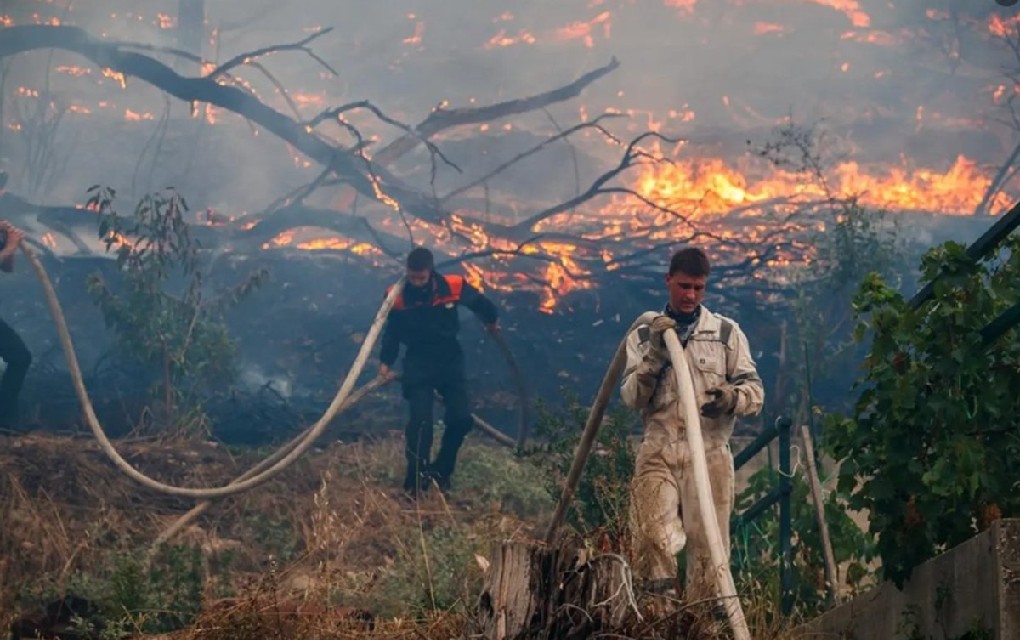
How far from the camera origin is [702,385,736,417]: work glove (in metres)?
5.78

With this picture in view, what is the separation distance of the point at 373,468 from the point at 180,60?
11516 mm

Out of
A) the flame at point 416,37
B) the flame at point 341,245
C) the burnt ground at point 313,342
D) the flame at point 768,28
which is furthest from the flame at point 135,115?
the flame at point 768,28

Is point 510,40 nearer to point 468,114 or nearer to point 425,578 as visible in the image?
point 468,114

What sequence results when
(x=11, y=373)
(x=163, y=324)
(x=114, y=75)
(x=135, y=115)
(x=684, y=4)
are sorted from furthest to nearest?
(x=135, y=115) < (x=684, y=4) < (x=114, y=75) < (x=163, y=324) < (x=11, y=373)

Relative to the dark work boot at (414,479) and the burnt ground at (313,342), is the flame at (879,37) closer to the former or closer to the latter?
the burnt ground at (313,342)

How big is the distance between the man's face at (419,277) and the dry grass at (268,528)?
1847 millimetres

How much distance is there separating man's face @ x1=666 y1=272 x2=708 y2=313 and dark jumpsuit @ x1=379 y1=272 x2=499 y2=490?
18.8 feet

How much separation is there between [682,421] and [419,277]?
5.77m

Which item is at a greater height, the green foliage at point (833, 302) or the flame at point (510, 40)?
the flame at point (510, 40)

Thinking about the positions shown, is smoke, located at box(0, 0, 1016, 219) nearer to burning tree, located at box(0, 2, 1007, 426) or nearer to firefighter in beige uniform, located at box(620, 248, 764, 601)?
burning tree, located at box(0, 2, 1007, 426)

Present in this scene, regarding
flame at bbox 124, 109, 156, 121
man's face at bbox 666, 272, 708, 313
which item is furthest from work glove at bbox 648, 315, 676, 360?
flame at bbox 124, 109, 156, 121

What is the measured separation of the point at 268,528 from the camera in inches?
416

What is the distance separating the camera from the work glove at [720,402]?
5.78 meters

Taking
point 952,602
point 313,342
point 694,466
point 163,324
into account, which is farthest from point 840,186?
point 952,602
